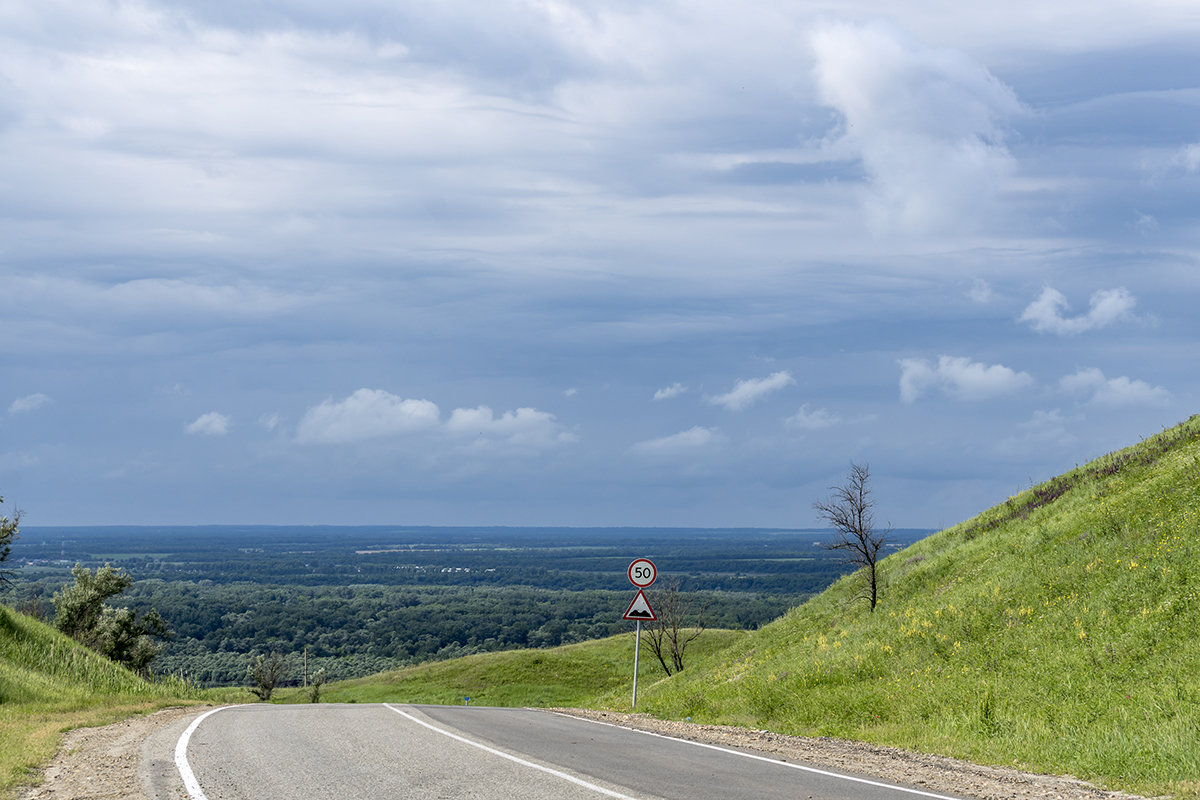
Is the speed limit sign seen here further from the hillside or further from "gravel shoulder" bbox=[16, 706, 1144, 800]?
"gravel shoulder" bbox=[16, 706, 1144, 800]

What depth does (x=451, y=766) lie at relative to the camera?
40.0 feet

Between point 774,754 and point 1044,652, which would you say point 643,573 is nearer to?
point 1044,652

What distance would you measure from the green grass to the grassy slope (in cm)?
4012

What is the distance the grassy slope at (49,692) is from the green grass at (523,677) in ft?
132

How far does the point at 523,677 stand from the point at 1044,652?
6023 cm

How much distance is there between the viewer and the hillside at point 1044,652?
14.4 metres

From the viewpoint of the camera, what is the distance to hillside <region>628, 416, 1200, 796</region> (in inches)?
565

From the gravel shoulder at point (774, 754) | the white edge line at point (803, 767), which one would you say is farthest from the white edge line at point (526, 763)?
the gravel shoulder at point (774, 754)

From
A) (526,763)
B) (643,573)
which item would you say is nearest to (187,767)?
(526,763)

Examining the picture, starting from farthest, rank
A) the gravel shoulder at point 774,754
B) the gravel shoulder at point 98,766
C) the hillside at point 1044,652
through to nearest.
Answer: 1. the hillside at point 1044,652
2. the gravel shoulder at point 774,754
3. the gravel shoulder at point 98,766

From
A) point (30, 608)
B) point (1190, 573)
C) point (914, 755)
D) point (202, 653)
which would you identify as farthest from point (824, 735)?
point (202, 653)

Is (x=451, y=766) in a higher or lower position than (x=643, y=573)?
lower

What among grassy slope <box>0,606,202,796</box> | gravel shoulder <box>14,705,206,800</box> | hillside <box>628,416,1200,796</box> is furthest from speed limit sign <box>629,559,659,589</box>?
grassy slope <box>0,606,202,796</box>

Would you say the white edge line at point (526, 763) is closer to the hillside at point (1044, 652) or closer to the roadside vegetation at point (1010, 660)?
the roadside vegetation at point (1010, 660)
